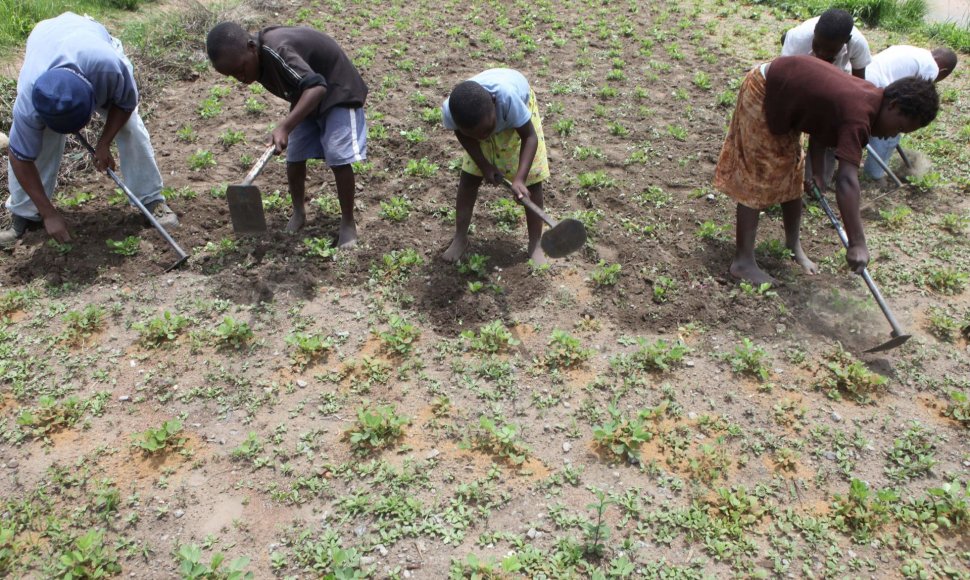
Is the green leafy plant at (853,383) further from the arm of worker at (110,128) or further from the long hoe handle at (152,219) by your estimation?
the arm of worker at (110,128)

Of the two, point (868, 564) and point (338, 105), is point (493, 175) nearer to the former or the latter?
point (338, 105)

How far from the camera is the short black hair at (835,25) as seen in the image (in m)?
4.34

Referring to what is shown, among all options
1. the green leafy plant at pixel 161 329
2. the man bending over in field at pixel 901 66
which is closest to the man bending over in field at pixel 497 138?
the green leafy plant at pixel 161 329

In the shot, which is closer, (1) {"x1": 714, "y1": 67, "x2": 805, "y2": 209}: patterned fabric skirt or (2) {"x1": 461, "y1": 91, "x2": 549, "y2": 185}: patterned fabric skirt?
(1) {"x1": 714, "y1": 67, "x2": 805, "y2": 209}: patterned fabric skirt

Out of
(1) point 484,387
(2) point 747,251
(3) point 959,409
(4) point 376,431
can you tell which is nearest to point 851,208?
(2) point 747,251

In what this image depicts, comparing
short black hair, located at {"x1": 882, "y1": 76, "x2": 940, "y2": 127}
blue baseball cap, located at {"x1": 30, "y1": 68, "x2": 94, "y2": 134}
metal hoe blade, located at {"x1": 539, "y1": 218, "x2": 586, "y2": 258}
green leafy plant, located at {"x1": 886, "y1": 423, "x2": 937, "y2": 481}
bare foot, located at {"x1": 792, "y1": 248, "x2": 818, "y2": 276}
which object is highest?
short black hair, located at {"x1": 882, "y1": 76, "x2": 940, "y2": 127}

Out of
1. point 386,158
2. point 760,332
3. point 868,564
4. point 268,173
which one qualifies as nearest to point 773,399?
point 760,332

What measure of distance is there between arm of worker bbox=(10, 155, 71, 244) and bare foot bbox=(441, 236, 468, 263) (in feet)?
8.66

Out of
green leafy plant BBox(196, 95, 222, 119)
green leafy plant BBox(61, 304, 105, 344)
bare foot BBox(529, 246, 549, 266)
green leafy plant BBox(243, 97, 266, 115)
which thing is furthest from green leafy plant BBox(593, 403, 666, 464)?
Result: green leafy plant BBox(196, 95, 222, 119)

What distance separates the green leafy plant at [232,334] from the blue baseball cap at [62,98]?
1.64m

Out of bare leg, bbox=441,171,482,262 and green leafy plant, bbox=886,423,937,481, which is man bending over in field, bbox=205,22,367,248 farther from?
green leafy plant, bbox=886,423,937,481

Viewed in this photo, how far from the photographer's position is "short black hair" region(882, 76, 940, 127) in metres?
3.15

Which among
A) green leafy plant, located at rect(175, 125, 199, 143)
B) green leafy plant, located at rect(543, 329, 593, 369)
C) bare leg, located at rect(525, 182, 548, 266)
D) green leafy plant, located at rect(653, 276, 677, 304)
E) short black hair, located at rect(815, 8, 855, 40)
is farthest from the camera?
green leafy plant, located at rect(175, 125, 199, 143)

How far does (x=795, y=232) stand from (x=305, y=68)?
3.41 meters
